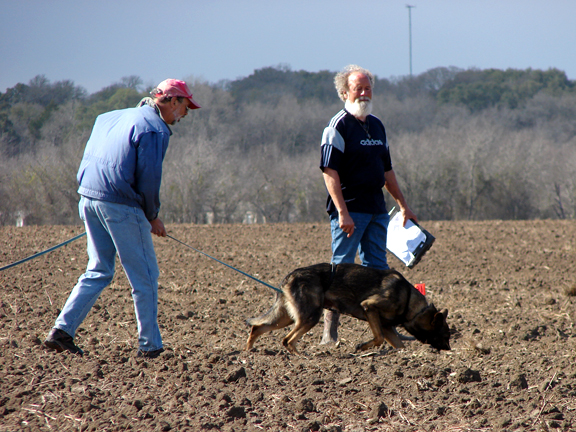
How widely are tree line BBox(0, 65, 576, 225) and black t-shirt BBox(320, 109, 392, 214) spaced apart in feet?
55.4

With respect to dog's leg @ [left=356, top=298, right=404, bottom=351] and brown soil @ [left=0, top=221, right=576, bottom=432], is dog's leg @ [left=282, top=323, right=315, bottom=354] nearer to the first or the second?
brown soil @ [left=0, top=221, right=576, bottom=432]

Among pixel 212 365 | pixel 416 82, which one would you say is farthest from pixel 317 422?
pixel 416 82

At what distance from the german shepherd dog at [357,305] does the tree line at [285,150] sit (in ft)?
56.0

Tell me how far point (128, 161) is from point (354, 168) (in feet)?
6.15

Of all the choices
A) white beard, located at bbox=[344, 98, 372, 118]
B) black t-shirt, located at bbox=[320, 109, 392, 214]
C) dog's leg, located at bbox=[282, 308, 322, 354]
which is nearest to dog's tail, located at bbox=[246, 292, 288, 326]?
dog's leg, located at bbox=[282, 308, 322, 354]

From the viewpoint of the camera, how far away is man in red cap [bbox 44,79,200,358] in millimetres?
4250

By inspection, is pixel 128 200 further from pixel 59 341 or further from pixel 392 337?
pixel 392 337

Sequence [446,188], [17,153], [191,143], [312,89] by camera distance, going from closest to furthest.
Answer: [17,153] → [191,143] → [446,188] → [312,89]

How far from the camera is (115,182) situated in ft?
14.0

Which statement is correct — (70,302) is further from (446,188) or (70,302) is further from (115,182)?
(446,188)

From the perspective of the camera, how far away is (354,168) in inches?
197

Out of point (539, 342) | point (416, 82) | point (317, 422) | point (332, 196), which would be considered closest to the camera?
point (317, 422)

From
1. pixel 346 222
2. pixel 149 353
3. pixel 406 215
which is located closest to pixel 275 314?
pixel 346 222

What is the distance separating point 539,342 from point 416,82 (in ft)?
272
